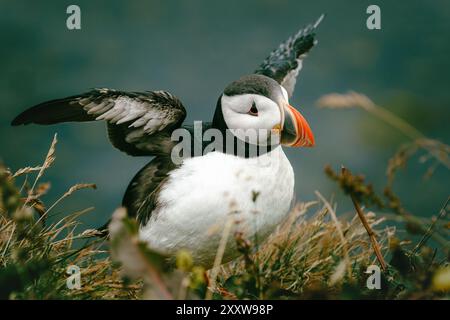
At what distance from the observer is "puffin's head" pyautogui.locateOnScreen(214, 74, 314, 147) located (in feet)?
8.03

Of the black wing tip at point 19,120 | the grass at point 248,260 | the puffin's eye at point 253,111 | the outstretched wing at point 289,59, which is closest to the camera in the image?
the grass at point 248,260

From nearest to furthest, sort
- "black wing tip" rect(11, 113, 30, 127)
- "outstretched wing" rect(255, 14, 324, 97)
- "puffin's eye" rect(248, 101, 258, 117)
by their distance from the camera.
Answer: "black wing tip" rect(11, 113, 30, 127)
"puffin's eye" rect(248, 101, 258, 117)
"outstretched wing" rect(255, 14, 324, 97)

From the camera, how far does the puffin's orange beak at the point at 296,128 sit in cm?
243

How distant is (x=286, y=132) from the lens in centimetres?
250

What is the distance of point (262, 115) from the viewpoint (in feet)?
8.11

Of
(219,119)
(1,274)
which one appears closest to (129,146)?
(219,119)

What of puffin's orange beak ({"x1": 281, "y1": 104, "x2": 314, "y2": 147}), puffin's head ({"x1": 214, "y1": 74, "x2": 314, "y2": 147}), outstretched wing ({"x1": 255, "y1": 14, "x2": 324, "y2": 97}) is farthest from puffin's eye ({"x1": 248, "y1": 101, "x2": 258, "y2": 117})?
outstretched wing ({"x1": 255, "y1": 14, "x2": 324, "y2": 97})

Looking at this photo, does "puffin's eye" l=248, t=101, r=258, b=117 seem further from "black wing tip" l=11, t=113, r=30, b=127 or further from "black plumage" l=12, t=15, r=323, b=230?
"black wing tip" l=11, t=113, r=30, b=127

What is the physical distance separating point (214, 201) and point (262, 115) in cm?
40

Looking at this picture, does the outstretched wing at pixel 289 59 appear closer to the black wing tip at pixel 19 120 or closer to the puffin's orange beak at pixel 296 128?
the puffin's orange beak at pixel 296 128

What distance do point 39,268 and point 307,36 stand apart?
7.08ft

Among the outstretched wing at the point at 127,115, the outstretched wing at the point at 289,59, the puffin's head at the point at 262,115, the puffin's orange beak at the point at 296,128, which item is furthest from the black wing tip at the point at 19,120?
the outstretched wing at the point at 289,59

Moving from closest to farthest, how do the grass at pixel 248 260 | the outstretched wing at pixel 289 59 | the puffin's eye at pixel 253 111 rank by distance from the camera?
the grass at pixel 248 260 → the puffin's eye at pixel 253 111 → the outstretched wing at pixel 289 59
